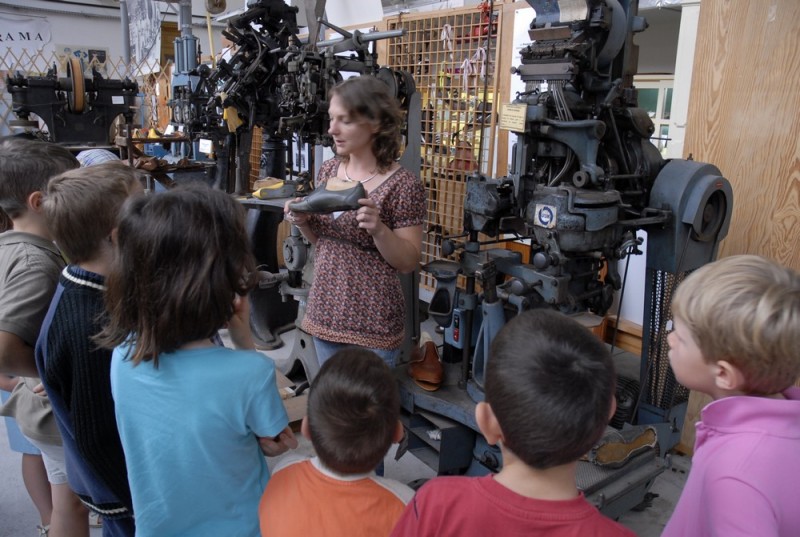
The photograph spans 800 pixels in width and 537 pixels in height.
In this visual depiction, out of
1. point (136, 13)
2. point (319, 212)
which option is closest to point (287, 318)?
point (319, 212)

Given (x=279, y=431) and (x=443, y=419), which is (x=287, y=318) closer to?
(x=443, y=419)

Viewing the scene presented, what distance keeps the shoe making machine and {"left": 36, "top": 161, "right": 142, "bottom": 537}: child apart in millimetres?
1153

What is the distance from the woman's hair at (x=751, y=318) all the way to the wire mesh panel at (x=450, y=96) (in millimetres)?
2609

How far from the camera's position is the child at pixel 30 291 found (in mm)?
1499

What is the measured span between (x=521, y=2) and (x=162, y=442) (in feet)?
10.5

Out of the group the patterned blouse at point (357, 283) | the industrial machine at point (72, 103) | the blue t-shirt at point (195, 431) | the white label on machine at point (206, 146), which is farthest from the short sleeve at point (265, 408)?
the industrial machine at point (72, 103)

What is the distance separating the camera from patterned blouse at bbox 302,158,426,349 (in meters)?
1.91

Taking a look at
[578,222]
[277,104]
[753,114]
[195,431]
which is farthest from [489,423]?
[277,104]

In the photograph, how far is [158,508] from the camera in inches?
48.5

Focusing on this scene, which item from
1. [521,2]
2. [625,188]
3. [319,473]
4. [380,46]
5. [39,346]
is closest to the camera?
[319,473]

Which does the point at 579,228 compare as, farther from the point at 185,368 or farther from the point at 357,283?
the point at 185,368

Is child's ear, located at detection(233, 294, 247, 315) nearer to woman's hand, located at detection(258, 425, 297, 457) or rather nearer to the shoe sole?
woman's hand, located at detection(258, 425, 297, 457)

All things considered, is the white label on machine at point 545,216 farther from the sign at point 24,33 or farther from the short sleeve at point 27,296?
the sign at point 24,33

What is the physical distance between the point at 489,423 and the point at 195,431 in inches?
22.8
